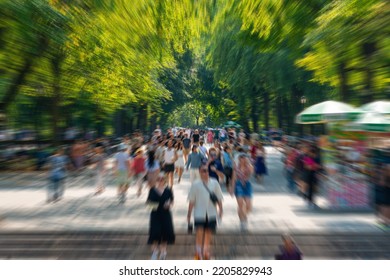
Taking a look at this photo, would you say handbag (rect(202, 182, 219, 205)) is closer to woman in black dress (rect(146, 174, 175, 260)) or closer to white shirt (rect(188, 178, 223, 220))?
white shirt (rect(188, 178, 223, 220))

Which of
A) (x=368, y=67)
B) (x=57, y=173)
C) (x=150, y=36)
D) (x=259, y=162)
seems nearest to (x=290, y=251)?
(x=150, y=36)

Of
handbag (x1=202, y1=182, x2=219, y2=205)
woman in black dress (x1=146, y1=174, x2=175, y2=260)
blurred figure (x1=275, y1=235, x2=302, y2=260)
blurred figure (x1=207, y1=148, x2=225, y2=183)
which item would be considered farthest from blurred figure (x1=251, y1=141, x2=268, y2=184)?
blurred figure (x1=275, y1=235, x2=302, y2=260)

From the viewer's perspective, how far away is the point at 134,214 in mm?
9195

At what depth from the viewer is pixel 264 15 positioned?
35.6 feet

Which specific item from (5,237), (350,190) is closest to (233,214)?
A: (350,190)

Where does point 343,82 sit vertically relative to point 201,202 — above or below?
above

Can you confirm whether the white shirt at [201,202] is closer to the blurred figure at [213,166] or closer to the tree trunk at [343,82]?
the blurred figure at [213,166]

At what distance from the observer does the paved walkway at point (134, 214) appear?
8062mm

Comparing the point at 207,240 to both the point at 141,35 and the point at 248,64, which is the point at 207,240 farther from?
the point at 248,64

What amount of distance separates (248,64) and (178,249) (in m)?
18.0

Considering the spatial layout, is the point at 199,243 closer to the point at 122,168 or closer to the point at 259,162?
the point at 122,168

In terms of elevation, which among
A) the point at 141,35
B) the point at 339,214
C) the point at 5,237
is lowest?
the point at 339,214

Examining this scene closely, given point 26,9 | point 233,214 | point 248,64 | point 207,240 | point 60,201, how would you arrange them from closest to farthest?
point 207,240 → point 26,9 → point 233,214 → point 60,201 → point 248,64

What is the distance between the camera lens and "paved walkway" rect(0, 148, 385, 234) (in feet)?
26.5
